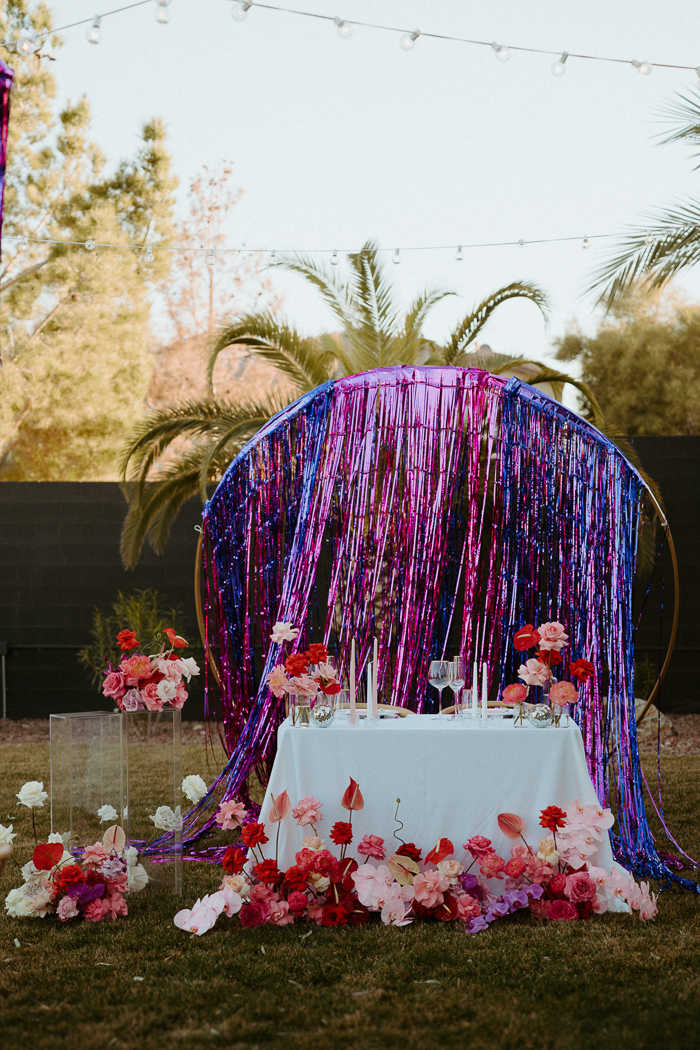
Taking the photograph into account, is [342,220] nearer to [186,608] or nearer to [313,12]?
[186,608]

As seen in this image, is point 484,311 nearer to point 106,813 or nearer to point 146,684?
point 146,684

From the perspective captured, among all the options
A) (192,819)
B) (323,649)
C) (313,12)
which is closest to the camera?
(323,649)

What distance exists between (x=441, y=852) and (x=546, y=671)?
2.29ft

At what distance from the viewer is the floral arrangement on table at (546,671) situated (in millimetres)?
3154

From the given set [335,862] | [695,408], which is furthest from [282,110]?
[335,862]

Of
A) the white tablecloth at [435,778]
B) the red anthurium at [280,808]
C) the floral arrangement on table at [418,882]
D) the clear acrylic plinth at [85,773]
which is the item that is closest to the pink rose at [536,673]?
the white tablecloth at [435,778]

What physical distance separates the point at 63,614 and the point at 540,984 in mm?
5839

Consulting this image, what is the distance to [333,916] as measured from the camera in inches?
115

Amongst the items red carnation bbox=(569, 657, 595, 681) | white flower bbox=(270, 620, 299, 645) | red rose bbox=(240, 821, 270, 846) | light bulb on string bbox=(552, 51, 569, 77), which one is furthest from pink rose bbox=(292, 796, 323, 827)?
light bulb on string bbox=(552, 51, 569, 77)

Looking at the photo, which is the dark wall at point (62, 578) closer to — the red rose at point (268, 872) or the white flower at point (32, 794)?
the white flower at point (32, 794)

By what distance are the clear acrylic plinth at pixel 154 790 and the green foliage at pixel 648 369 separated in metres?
14.6

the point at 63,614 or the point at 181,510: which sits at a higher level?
the point at 181,510

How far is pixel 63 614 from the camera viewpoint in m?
7.57

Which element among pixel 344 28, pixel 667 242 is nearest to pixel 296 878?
pixel 344 28
